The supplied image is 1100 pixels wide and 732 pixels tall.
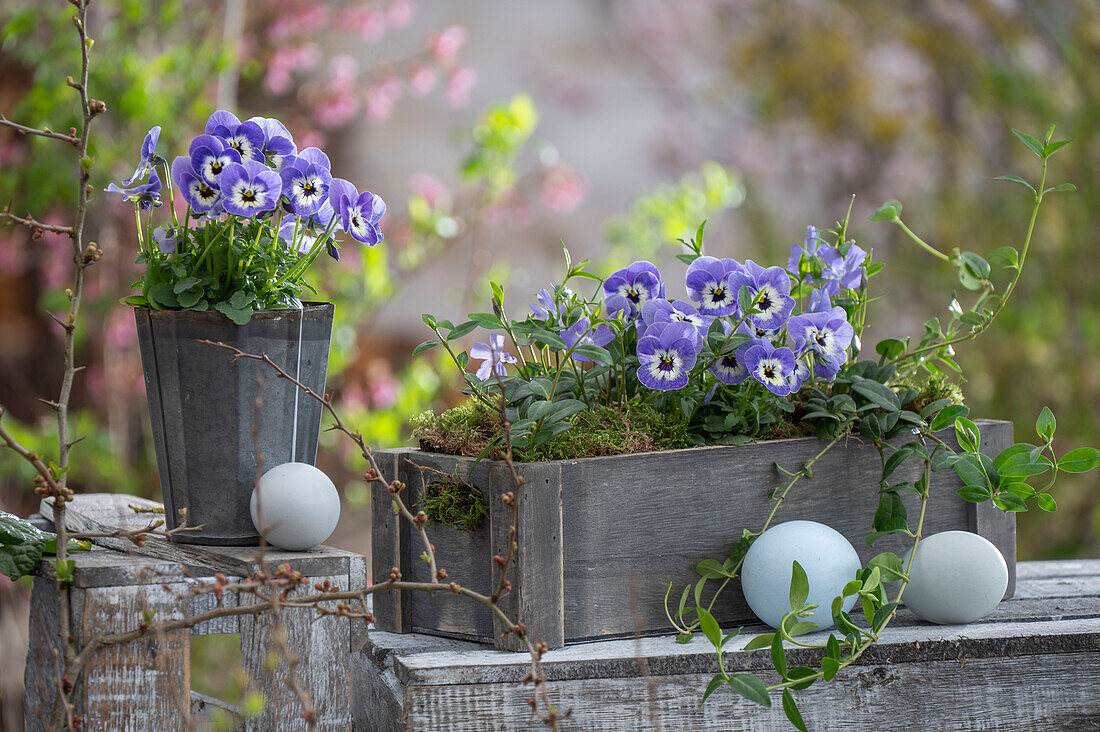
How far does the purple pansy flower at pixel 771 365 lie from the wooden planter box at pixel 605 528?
3.1 inches

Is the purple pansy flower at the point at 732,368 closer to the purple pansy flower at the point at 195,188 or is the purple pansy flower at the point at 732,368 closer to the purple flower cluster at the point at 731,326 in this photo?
the purple flower cluster at the point at 731,326

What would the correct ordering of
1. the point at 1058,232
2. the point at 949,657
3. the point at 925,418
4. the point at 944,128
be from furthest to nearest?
the point at 944,128 → the point at 1058,232 → the point at 925,418 → the point at 949,657

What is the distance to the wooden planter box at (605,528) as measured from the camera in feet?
2.90

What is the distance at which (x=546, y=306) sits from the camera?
1036mm

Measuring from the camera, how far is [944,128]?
343 cm

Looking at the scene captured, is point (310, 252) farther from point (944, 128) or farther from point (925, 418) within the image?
point (944, 128)

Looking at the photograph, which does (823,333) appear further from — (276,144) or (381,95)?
(381,95)

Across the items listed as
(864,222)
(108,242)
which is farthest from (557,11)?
(108,242)

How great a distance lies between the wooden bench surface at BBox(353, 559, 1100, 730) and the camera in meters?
0.86

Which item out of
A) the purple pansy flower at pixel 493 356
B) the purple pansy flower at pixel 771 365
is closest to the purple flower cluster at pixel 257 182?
the purple pansy flower at pixel 493 356

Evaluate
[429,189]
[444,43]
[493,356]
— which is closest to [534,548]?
[493,356]

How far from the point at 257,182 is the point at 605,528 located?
45cm

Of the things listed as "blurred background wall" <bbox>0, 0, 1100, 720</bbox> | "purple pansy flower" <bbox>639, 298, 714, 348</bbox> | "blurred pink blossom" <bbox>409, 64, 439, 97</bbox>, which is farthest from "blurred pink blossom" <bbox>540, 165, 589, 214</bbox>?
"purple pansy flower" <bbox>639, 298, 714, 348</bbox>

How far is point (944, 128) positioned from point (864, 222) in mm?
506
